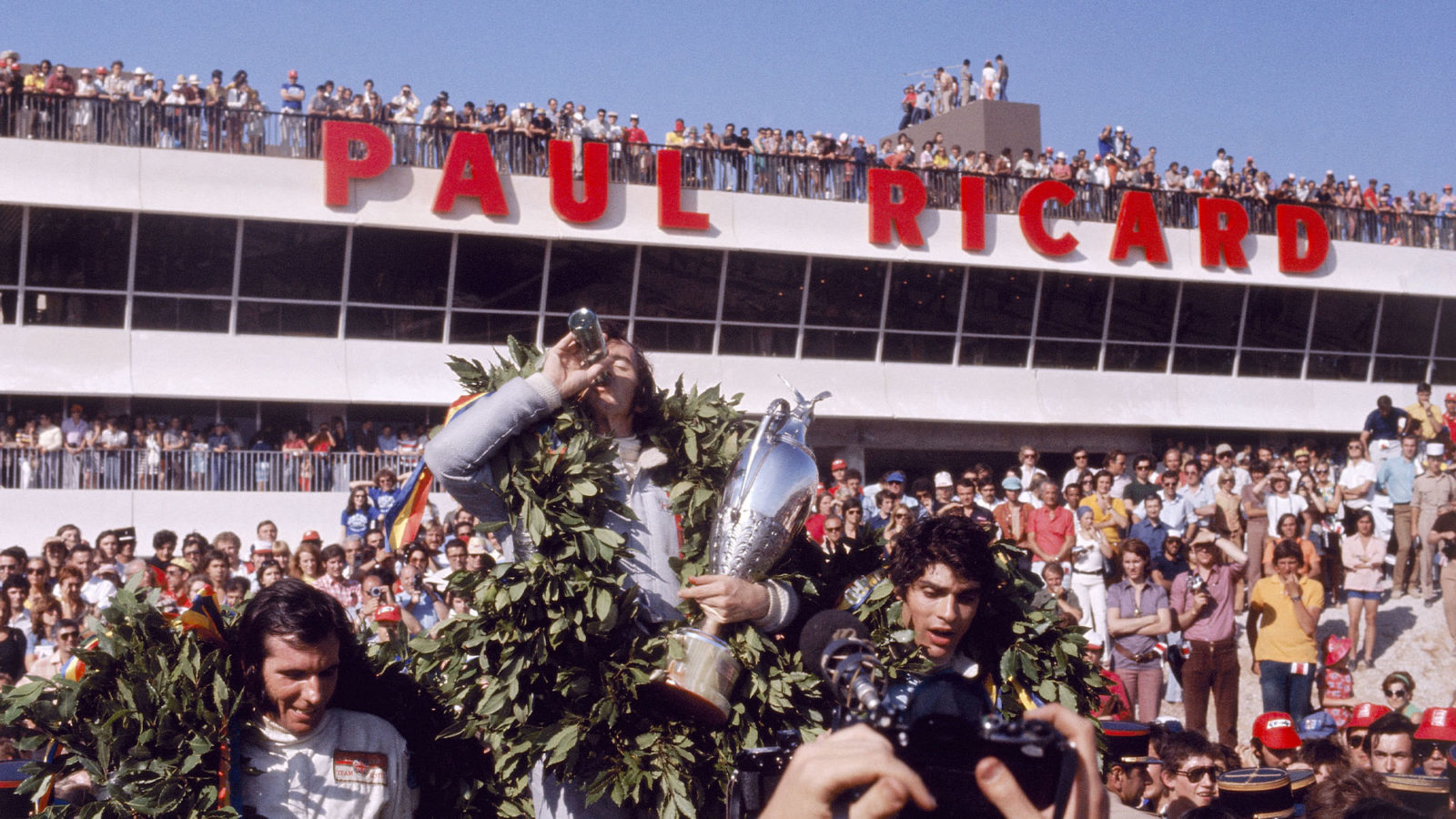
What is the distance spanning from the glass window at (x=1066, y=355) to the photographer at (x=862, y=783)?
2363cm

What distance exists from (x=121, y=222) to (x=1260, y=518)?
16.3m

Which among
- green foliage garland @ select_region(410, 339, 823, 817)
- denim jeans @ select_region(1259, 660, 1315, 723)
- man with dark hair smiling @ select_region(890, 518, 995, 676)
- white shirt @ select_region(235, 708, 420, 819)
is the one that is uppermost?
man with dark hair smiling @ select_region(890, 518, 995, 676)

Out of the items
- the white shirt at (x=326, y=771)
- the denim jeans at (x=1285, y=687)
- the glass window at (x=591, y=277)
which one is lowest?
the denim jeans at (x=1285, y=687)

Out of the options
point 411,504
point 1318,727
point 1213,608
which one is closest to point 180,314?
point 1213,608

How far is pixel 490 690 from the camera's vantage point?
3.73 m

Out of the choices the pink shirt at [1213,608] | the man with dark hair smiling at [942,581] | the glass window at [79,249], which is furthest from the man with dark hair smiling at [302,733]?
the glass window at [79,249]

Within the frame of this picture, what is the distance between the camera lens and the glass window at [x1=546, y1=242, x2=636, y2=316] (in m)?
22.2

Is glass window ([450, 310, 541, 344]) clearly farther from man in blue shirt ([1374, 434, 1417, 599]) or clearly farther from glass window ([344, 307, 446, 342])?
man in blue shirt ([1374, 434, 1417, 599])

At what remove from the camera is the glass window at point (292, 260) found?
21203 mm

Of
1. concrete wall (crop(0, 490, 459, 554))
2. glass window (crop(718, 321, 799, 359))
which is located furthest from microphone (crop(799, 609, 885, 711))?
glass window (crop(718, 321, 799, 359))

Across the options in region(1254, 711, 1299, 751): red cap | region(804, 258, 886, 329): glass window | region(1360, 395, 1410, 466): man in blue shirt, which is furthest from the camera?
region(804, 258, 886, 329): glass window

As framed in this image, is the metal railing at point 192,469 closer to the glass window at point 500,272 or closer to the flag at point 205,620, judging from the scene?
the glass window at point 500,272

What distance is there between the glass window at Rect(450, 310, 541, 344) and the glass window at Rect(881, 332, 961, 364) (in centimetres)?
620

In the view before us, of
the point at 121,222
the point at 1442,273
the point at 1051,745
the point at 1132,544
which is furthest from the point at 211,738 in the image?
the point at 1442,273
